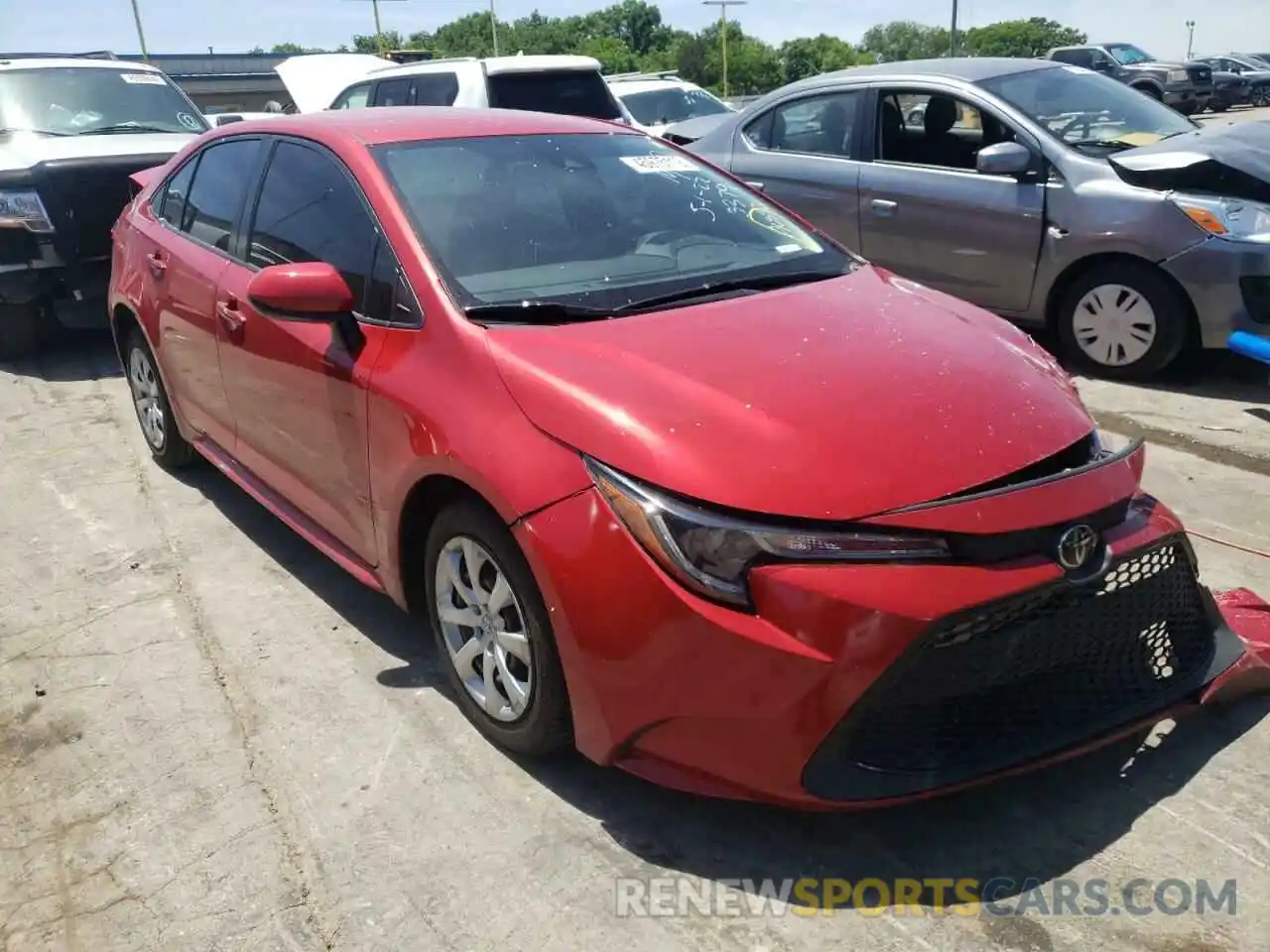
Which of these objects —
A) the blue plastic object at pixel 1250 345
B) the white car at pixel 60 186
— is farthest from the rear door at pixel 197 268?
the blue plastic object at pixel 1250 345

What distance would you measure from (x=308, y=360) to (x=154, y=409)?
6.94 feet

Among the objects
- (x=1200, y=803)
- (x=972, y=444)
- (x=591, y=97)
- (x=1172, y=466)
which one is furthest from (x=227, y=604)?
(x=591, y=97)

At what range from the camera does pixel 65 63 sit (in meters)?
8.57

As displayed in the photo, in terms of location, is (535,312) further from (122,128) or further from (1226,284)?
(122,128)

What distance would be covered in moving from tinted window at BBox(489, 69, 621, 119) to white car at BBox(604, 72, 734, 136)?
2.52 m

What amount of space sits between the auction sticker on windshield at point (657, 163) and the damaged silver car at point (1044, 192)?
264cm

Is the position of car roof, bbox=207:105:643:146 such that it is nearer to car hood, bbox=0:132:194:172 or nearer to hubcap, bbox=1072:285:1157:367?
hubcap, bbox=1072:285:1157:367

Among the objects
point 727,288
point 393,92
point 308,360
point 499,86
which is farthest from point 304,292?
point 393,92

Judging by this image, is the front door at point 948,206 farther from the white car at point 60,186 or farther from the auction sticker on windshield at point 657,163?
the white car at point 60,186

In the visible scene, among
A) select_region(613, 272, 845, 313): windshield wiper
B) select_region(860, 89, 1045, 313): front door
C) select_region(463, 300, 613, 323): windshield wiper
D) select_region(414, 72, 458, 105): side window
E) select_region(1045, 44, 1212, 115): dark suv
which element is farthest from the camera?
select_region(1045, 44, 1212, 115): dark suv

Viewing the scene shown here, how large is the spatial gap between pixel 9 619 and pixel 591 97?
298 inches

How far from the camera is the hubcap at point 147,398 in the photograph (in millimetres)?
5055

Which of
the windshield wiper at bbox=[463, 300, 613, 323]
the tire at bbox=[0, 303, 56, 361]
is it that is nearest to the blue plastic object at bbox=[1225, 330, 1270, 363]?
the windshield wiper at bbox=[463, 300, 613, 323]

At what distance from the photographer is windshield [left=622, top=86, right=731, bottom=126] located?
1296cm
